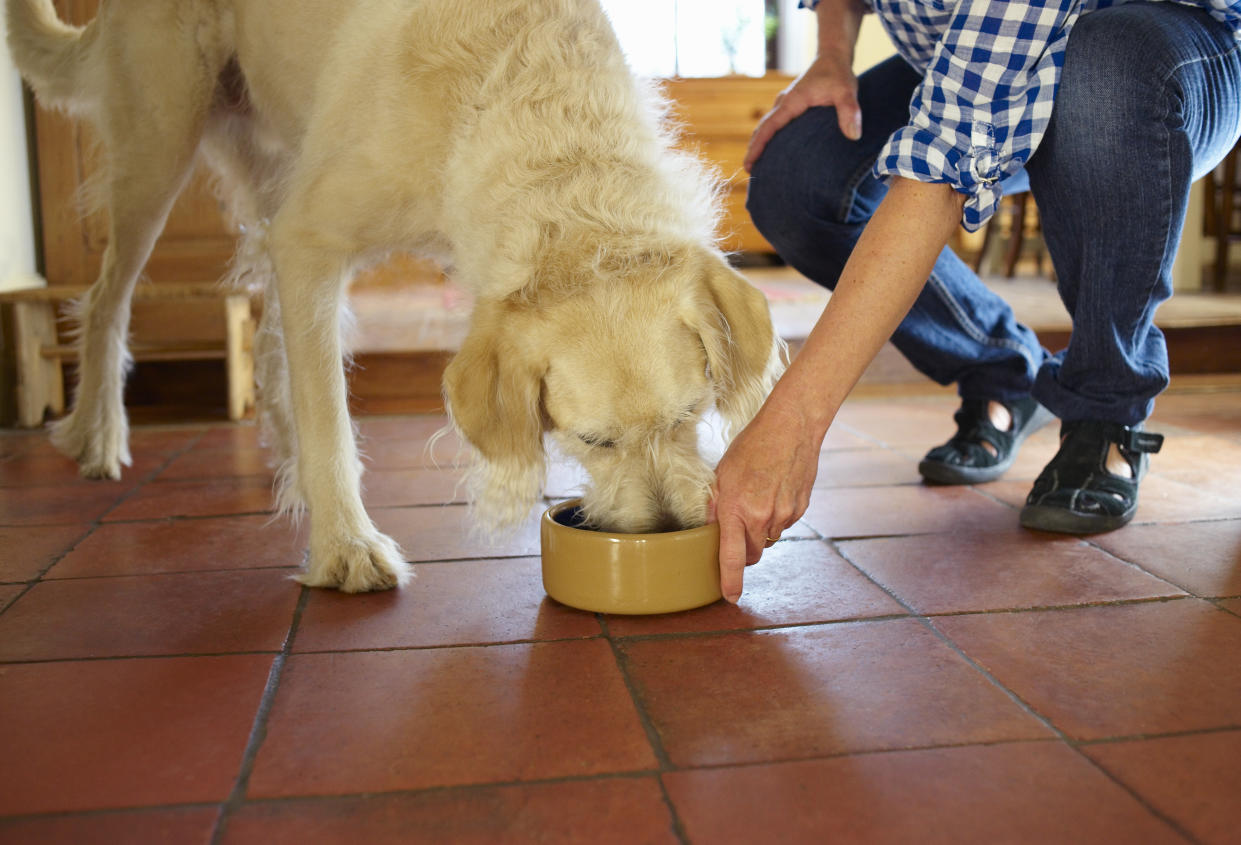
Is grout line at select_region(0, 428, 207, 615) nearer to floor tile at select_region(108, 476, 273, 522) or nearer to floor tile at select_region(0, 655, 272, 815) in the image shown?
floor tile at select_region(108, 476, 273, 522)

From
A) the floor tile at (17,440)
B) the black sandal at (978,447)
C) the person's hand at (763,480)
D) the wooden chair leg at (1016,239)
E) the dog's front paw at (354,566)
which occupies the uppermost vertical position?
the person's hand at (763,480)

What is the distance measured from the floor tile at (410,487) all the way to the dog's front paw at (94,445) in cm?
68

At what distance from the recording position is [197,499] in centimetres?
258

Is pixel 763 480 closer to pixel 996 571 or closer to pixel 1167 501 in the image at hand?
pixel 996 571

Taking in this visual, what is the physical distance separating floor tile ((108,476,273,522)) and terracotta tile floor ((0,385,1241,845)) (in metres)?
0.12

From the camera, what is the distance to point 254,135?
2.77 metres

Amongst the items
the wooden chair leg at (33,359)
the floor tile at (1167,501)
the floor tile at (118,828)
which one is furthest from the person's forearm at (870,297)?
the wooden chair leg at (33,359)

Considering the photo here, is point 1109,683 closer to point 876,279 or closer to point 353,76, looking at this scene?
point 876,279

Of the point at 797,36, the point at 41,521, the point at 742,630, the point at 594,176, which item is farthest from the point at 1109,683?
the point at 797,36

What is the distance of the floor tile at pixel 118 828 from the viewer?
1.08 m

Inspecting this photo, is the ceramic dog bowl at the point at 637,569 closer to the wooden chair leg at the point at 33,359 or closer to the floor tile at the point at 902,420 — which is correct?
the floor tile at the point at 902,420

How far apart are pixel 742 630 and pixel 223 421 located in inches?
105

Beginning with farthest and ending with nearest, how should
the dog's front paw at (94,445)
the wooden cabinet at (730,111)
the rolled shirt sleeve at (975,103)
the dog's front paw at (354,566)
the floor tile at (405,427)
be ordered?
the wooden cabinet at (730,111), the floor tile at (405,427), the dog's front paw at (94,445), the dog's front paw at (354,566), the rolled shirt sleeve at (975,103)

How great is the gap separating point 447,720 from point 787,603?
0.67 meters
